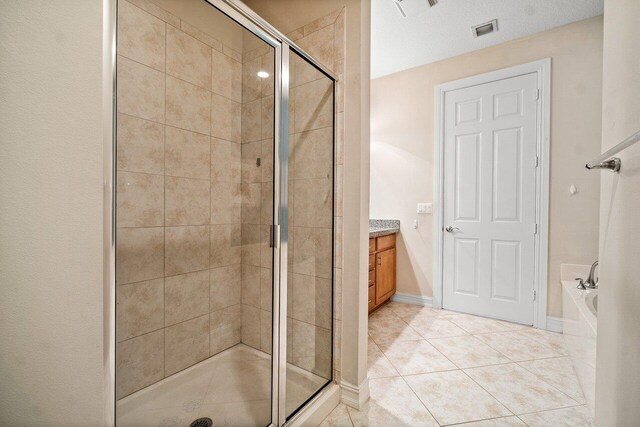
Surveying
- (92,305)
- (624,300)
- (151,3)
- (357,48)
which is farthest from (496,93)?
(92,305)

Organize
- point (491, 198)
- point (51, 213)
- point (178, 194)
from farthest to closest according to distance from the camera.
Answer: point (491, 198), point (178, 194), point (51, 213)

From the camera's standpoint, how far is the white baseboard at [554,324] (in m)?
2.44

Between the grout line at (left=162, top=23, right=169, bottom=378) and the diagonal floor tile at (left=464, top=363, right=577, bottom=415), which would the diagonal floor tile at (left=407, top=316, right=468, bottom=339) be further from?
the grout line at (left=162, top=23, right=169, bottom=378)

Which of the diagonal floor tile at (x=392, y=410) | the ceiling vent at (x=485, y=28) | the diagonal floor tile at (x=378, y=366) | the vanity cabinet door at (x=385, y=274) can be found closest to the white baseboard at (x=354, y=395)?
the diagonal floor tile at (x=392, y=410)

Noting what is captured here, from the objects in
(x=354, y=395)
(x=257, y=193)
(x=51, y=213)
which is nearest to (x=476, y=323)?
(x=354, y=395)

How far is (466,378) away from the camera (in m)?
1.79

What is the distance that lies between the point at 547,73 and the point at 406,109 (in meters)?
1.25

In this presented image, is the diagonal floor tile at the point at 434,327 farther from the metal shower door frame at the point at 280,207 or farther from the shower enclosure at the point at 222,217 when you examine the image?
the metal shower door frame at the point at 280,207

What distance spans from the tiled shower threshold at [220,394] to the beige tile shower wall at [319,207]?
148 millimetres

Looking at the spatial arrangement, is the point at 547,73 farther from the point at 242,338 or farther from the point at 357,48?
the point at 242,338

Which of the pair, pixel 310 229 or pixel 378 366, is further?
pixel 378 366

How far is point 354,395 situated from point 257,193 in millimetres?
1228

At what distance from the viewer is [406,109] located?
10.5 ft

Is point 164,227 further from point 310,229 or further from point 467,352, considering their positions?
point 467,352
